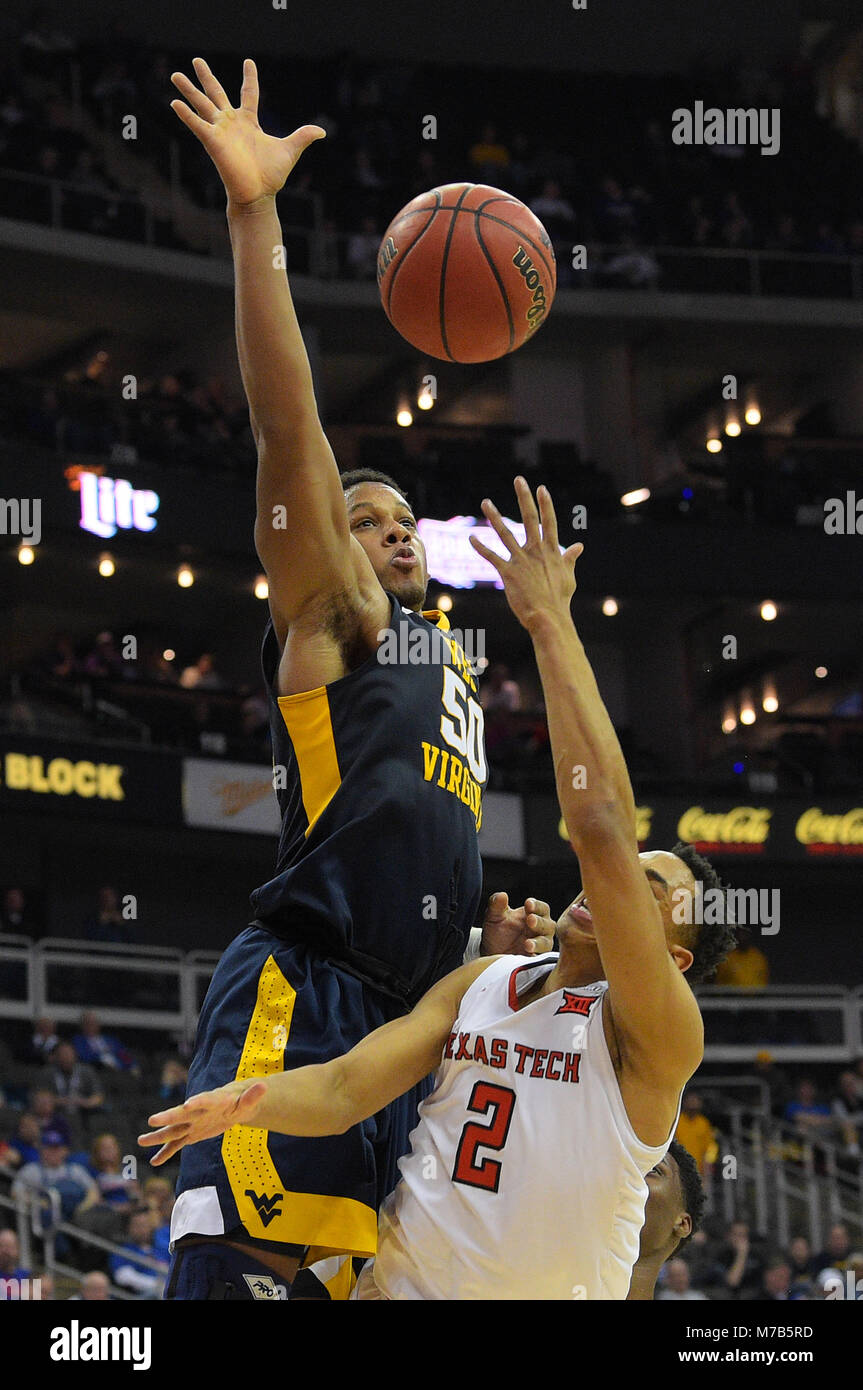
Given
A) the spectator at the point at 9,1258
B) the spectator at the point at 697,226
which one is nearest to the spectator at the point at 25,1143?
the spectator at the point at 9,1258

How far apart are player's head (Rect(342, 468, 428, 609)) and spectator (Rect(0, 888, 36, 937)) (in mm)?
14051

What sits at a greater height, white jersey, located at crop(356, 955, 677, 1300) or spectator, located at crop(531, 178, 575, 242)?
spectator, located at crop(531, 178, 575, 242)

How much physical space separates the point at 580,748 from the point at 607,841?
19 cm

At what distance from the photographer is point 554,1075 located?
145 inches

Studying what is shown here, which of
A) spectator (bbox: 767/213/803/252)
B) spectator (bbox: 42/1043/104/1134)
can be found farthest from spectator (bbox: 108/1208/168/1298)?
spectator (bbox: 767/213/803/252)

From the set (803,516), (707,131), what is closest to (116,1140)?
(803,516)

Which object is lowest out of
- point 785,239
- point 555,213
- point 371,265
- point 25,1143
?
point 25,1143

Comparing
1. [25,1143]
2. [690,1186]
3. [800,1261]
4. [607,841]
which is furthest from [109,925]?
[607,841]

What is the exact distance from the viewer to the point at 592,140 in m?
24.3

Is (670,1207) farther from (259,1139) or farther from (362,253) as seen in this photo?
(362,253)

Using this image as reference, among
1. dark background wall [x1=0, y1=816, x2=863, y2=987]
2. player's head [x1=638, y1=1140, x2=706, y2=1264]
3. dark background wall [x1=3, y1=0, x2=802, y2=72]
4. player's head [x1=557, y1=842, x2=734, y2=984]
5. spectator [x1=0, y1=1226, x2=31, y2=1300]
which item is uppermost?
dark background wall [x1=3, y1=0, x2=802, y2=72]

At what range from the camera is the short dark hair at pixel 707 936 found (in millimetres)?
3922

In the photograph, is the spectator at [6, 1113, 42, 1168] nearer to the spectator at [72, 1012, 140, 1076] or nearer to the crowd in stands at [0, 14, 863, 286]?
the spectator at [72, 1012, 140, 1076]

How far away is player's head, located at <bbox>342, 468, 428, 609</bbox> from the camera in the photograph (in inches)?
167
